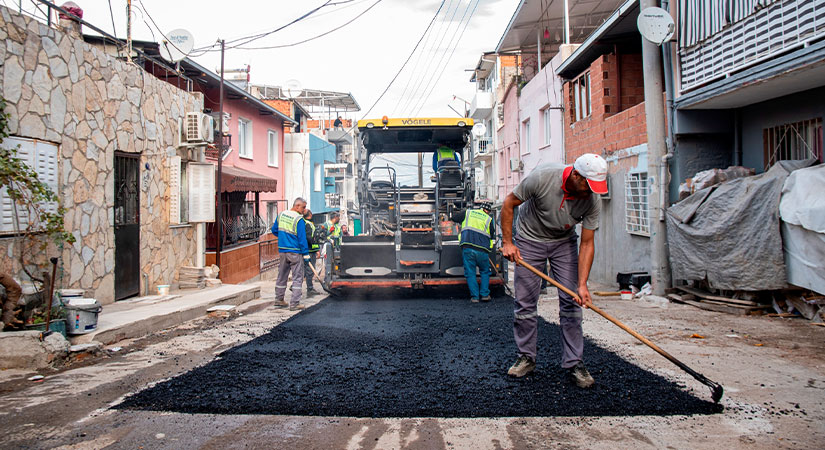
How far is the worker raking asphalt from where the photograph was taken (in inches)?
143

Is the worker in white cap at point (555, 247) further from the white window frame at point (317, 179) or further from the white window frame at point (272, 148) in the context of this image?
the white window frame at point (317, 179)

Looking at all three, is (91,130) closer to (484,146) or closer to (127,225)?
(127,225)

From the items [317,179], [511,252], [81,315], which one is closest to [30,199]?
[81,315]

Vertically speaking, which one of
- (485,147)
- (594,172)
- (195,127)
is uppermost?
(485,147)

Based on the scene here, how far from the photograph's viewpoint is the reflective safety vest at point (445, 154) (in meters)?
11.1

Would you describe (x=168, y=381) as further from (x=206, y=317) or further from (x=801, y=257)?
(x=801, y=257)

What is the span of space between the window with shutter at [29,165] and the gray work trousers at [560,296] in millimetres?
5077

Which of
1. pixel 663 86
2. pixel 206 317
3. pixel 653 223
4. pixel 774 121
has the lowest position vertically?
pixel 206 317

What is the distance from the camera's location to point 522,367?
431 centimetres

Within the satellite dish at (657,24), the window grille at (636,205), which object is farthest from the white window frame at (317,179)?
the satellite dish at (657,24)

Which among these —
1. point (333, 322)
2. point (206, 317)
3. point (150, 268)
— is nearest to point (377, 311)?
point (333, 322)

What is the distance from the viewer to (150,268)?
9.30 meters

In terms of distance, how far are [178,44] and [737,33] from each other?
872cm

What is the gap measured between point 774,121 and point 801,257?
93.1 inches
